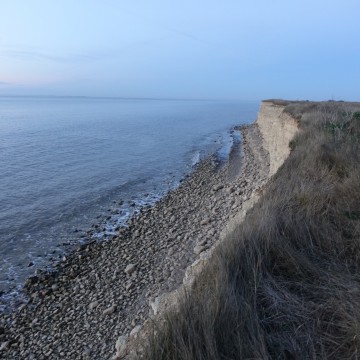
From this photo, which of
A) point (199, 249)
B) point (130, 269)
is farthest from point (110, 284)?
point (199, 249)

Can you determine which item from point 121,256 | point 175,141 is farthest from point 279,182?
point 175,141

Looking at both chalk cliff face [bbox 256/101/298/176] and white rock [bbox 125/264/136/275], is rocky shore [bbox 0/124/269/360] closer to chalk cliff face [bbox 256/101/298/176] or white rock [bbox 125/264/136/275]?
white rock [bbox 125/264/136/275]

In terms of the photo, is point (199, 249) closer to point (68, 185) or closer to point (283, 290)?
point (283, 290)

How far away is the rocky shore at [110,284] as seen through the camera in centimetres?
740

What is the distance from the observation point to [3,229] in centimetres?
1432

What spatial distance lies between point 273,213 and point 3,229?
13113 mm

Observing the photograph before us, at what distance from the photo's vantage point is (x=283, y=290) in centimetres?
344

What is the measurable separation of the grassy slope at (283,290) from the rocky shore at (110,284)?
4123 millimetres

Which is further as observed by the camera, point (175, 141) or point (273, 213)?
point (175, 141)

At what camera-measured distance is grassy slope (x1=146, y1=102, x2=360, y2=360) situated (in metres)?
2.68

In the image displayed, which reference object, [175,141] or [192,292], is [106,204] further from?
[175,141]

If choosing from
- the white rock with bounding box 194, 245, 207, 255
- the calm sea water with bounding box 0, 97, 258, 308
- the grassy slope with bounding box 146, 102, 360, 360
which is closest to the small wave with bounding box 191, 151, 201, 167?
the calm sea water with bounding box 0, 97, 258, 308

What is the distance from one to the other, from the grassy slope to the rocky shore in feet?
13.5

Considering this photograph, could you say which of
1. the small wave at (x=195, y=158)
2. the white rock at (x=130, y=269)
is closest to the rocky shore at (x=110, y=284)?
the white rock at (x=130, y=269)
